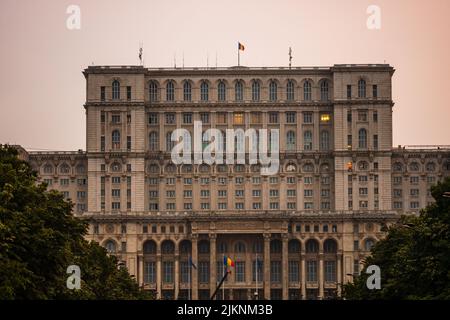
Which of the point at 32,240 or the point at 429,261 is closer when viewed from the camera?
the point at 32,240

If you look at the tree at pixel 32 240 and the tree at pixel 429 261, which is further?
the tree at pixel 429 261

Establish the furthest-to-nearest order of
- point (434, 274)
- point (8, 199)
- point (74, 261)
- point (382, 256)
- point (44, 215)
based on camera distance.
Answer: point (382, 256)
point (74, 261)
point (44, 215)
point (434, 274)
point (8, 199)

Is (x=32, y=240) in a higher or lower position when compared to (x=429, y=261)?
higher

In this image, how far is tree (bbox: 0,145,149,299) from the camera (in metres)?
79.2

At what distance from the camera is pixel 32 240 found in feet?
291

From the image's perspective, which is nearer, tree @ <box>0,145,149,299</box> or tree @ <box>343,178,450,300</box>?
tree @ <box>0,145,149,299</box>

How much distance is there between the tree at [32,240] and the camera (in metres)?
79.2

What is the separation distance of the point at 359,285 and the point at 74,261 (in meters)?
52.6
